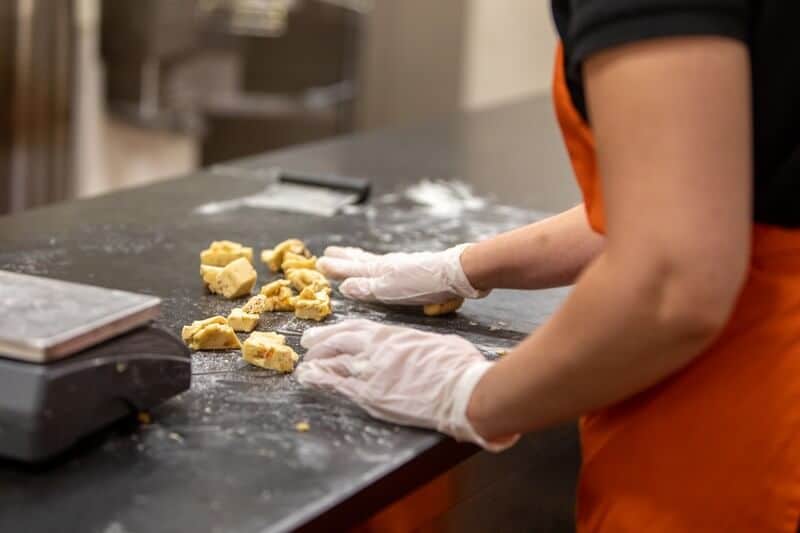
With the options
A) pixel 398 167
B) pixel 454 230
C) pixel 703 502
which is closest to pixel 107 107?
pixel 398 167

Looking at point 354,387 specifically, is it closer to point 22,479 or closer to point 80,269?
Answer: point 22,479

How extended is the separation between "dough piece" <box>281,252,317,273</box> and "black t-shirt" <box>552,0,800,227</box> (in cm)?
70

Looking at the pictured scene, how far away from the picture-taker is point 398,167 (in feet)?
8.83

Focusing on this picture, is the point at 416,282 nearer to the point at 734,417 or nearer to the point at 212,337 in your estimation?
the point at 212,337

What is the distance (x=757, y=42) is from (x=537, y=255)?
55cm

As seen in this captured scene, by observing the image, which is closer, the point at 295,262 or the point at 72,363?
the point at 72,363

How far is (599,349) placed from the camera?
100 centimetres

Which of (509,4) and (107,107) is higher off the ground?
(509,4)

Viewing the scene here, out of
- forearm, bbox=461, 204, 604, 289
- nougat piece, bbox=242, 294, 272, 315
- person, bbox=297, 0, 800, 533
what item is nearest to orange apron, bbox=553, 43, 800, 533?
person, bbox=297, 0, 800, 533

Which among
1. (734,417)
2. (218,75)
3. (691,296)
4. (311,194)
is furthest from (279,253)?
(218,75)

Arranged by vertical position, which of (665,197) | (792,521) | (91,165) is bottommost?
(91,165)

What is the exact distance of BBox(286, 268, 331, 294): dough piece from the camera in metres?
1.62

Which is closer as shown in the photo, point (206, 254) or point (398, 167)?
point (206, 254)

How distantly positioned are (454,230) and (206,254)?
550mm
